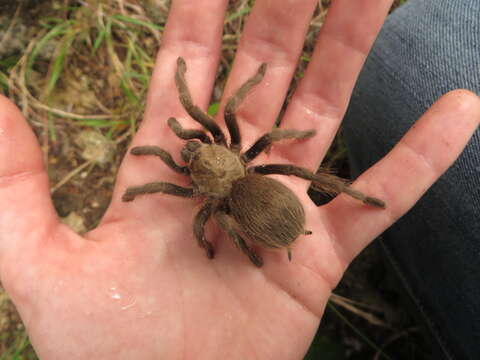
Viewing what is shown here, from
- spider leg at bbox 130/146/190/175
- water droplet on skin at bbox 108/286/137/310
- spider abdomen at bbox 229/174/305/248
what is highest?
spider abdomen at bbox 229/174/305/248

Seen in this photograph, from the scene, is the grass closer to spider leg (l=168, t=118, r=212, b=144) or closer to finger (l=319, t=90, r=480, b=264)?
spider leg (l=168, t=118, r=212, b=144)

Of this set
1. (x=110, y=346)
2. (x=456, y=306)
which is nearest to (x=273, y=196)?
(x=110, y=346)

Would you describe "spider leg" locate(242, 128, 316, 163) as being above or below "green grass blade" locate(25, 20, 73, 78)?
above

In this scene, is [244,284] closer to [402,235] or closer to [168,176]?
[168,176]

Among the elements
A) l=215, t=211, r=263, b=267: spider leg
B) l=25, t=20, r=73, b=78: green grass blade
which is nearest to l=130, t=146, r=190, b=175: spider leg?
l=215, t=211, r=263, b=267: spider leg

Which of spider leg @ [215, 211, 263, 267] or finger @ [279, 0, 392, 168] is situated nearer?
spider leg @ [215, 211, 263, 267]
